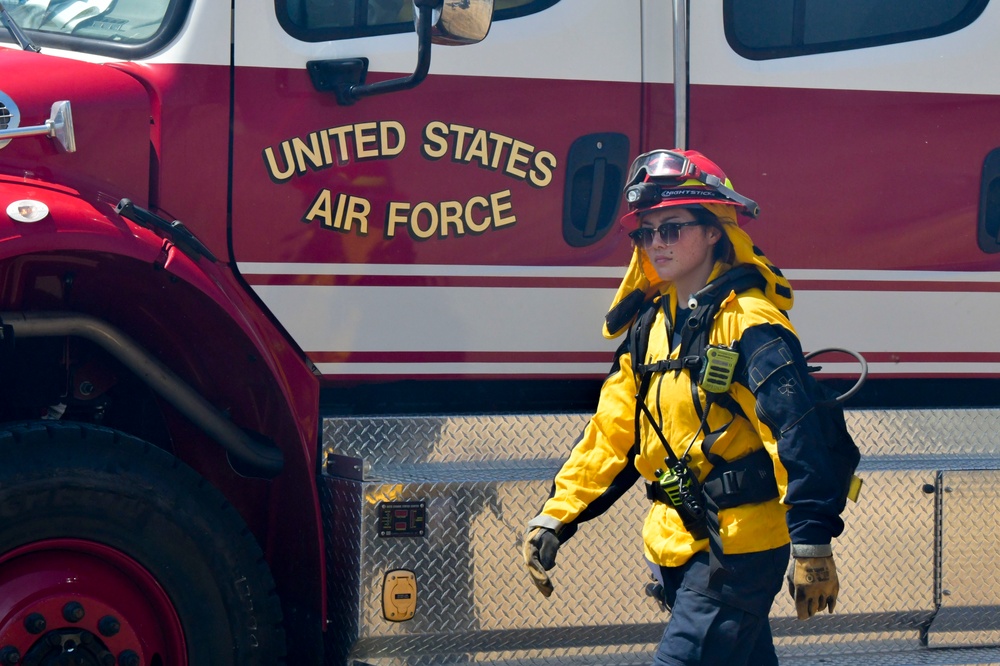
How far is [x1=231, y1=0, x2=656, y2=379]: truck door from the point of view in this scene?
3148 millimetres

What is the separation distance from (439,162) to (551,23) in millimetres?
498

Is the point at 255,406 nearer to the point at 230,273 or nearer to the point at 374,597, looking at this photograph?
the point at 230,273

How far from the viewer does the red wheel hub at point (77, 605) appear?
8.87 ft

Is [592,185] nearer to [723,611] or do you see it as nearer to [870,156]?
[870,156]

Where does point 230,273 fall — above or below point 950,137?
below

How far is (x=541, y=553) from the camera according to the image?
2.85 meters

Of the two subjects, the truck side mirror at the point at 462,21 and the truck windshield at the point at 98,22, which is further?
the truck windshield at the point at 98,22

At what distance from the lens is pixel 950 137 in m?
3.59

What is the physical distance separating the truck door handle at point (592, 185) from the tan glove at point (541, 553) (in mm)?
892

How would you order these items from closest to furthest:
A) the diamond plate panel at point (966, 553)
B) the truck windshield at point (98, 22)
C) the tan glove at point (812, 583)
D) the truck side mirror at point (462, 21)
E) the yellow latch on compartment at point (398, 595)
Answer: the tan glove at point (812, 583), the truck side mirror at point (462, 21), the truck windshield at point (98, 22), the yellow latch on compartment at point (398, 595), the diamond plate panel at point (966, 553)

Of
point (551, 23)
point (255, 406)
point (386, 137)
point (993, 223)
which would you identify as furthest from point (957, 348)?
point (255, 406)

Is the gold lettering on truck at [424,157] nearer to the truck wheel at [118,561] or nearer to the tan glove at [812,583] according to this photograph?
the truck wheel at [118,561]

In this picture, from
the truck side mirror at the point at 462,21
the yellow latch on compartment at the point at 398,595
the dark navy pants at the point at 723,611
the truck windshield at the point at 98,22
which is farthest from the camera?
the yellow latch on compartment at the point at 398,595

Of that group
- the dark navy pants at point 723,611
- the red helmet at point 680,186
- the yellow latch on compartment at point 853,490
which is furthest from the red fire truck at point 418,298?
the yellow latch on compartment at point 853,490
